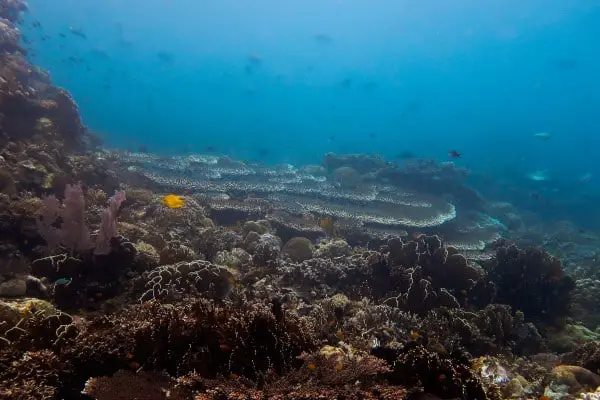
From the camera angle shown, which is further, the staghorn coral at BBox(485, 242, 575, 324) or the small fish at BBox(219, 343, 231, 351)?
the staghorn coral at BBox(485, 242, 575, 324)

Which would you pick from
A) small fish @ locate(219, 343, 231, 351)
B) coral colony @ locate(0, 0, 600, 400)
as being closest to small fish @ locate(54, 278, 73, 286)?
coral colony @ locate(0, 0, 600, 400)

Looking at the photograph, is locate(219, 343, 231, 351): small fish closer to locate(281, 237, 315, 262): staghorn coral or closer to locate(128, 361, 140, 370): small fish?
locate(128, 361, 140, 370): small fish

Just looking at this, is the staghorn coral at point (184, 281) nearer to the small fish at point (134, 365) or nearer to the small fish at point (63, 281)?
the small fish at point (63, 281)

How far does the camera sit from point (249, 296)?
6.44 m

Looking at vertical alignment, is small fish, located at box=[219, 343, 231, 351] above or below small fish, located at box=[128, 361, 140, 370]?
above

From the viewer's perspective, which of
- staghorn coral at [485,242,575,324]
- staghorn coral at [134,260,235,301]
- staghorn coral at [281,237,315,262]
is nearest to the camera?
staghorn coral at [134,260,235,301]

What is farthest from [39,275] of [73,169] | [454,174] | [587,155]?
[587,155]

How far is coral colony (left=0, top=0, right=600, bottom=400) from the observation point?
338cm

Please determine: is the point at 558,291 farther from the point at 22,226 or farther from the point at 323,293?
the point at 22,226

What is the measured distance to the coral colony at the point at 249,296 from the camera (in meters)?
3.38

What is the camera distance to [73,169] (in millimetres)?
11672

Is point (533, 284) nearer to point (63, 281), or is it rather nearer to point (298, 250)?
point (298, 250)

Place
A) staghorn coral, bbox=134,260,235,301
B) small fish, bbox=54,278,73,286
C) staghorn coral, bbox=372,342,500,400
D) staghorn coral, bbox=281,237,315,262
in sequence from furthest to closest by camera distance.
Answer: staghorn coral, bbox=281,237,315,262
staghorn coral, bbox=134,260,235,301
small fish, bbox=54,278,73,286
staghorn coral, bbox=372,342,500,400

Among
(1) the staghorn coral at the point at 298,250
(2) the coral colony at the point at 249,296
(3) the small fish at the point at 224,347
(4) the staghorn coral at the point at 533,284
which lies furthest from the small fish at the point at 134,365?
(4) the staghorn coral at the point at 533,284
